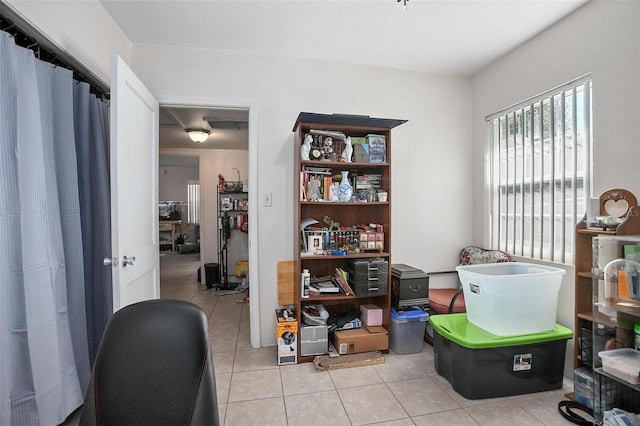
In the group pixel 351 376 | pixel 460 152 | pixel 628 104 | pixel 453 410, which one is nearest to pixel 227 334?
pixel 351 376

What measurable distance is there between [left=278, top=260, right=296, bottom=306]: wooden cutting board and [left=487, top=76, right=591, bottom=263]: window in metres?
2.03

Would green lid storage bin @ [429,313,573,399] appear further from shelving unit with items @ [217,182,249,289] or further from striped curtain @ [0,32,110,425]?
shelving unit with items @ [217,182,249,289]

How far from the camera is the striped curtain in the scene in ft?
4.50

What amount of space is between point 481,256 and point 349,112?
187 centimetres

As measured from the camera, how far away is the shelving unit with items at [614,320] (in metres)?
1.56

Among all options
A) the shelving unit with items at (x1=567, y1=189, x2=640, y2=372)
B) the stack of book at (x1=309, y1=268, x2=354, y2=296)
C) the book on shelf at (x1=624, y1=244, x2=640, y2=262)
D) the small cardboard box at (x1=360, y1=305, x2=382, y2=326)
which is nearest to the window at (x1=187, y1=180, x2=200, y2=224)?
the stack of book at (x1=309, y1=268, x2=354, y2=296)

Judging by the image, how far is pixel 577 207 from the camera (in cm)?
218

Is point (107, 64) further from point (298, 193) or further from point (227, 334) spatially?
point (227, 334)

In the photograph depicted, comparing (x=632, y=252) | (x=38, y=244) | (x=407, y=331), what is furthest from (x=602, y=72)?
(x=38, y=244)

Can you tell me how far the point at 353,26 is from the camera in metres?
2.31

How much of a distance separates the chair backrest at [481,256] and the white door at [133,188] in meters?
2.85

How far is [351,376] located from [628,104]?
2544 millimetres

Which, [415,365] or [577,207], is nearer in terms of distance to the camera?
[577,207]

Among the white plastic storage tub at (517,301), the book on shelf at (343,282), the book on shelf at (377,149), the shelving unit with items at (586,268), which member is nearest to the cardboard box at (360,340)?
the book on shelf at (343,282)
